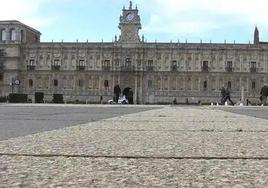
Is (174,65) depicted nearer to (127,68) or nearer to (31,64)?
(127,68)

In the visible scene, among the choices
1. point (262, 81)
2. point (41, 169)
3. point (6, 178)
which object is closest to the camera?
point (6, 178)

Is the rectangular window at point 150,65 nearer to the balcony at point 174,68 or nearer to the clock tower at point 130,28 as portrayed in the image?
the balcony at point 174,68

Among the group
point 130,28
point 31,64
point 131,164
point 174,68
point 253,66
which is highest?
point 130,28

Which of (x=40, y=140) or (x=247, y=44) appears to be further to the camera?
(x=247, y=44)

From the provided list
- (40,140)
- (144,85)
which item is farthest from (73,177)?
(144,85)

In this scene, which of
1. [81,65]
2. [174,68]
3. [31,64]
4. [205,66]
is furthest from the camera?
[31,64]

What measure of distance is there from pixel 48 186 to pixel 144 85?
79.6 meters

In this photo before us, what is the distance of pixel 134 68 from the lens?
275ft

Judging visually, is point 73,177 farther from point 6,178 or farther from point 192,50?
point 192,50

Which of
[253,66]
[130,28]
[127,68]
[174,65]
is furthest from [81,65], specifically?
[253,66]

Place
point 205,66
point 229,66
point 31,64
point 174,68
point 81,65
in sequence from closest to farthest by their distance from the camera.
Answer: point 229,66 < point 205,66 < point 174,68 < point 81,65 < point 31,64

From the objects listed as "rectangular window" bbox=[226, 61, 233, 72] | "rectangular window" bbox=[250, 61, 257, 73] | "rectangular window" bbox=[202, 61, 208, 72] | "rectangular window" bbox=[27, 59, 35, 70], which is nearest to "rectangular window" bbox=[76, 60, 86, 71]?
"rectangular window" bbox=[27, 59, 35, 70]

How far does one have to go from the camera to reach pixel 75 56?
84438mm

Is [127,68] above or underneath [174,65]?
underneath
